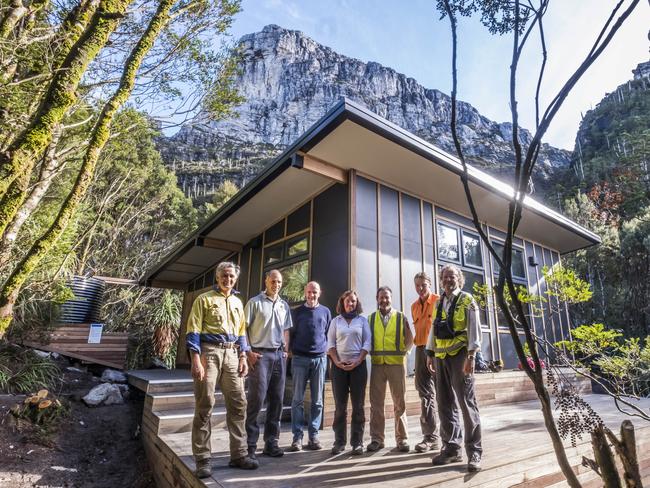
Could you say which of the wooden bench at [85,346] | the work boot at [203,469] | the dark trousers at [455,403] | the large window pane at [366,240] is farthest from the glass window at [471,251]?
the wooden bench at [85,346]

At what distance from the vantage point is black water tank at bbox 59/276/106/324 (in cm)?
790

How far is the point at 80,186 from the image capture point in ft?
9.96

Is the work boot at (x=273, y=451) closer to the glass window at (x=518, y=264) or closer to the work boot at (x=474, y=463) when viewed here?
the work boot at (x=474, y=463)

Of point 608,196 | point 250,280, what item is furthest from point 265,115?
point 250,280

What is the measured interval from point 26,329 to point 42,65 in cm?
485

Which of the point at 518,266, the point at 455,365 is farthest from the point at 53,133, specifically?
the point at 518,266

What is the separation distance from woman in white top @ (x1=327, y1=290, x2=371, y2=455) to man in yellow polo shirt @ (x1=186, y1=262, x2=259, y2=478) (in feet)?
2.63

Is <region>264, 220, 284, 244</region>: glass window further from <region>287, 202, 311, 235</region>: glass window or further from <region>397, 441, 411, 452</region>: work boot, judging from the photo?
<region>397, 441, 411, 452</region>: work boot

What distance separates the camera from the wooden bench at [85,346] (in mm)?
7375

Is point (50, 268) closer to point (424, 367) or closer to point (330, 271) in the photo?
point (330, 271)

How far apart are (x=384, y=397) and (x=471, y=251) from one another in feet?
13.6

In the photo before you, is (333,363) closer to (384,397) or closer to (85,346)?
(384,397)

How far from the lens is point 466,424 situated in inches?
104

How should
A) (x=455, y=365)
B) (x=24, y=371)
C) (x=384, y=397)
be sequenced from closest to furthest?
(x=455, y=365), (x=384, y=397), (x=24, y=371)
